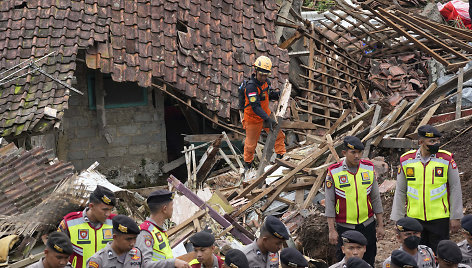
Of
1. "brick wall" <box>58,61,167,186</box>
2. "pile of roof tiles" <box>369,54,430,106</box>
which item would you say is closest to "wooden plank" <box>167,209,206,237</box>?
"brick wall" <box>58,61,167,186</box>

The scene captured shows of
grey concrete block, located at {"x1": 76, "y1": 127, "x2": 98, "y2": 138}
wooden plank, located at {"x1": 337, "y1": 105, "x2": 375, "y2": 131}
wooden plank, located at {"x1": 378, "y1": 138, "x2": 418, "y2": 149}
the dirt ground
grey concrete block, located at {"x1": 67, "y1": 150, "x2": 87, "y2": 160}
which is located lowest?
the dirt ground

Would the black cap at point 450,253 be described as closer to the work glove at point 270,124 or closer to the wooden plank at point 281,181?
the wooden plank at point 281,181

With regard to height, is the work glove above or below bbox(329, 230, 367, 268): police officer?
above

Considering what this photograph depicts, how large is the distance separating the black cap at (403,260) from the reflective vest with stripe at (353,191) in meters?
1.92

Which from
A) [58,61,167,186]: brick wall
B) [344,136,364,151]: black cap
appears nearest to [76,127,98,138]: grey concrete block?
[58,61,167,186]: brick wall

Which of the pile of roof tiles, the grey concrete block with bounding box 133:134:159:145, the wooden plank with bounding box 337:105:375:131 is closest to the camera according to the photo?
the wooden plank with bounding box 337:105:375:131

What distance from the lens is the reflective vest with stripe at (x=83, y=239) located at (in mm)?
8148

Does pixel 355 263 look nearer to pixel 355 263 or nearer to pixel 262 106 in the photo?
pixel 355 263

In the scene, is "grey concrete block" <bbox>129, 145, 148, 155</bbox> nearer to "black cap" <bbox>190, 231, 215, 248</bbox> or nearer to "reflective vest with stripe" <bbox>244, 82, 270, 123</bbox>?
"reflective vest with stripe" <bbox>244, 82, 270, 123</bbox>

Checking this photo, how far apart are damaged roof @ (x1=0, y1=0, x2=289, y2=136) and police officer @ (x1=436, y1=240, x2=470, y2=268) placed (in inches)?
302

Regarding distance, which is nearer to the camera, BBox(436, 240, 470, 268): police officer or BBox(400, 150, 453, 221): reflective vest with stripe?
BBox(436, 240, 470, 268): police officer

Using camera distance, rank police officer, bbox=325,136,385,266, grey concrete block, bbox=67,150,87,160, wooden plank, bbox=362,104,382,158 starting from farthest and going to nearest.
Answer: grey concrete block, bbox=67,150,87,160 < wooden plank, bbox=362,104,382,158 < police officer, bbox=325,136,385,266

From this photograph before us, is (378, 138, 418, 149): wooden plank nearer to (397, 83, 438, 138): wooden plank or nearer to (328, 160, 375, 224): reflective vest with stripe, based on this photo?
(397, 83, 438, 138): wooden plank

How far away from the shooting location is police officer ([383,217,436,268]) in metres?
8.23
